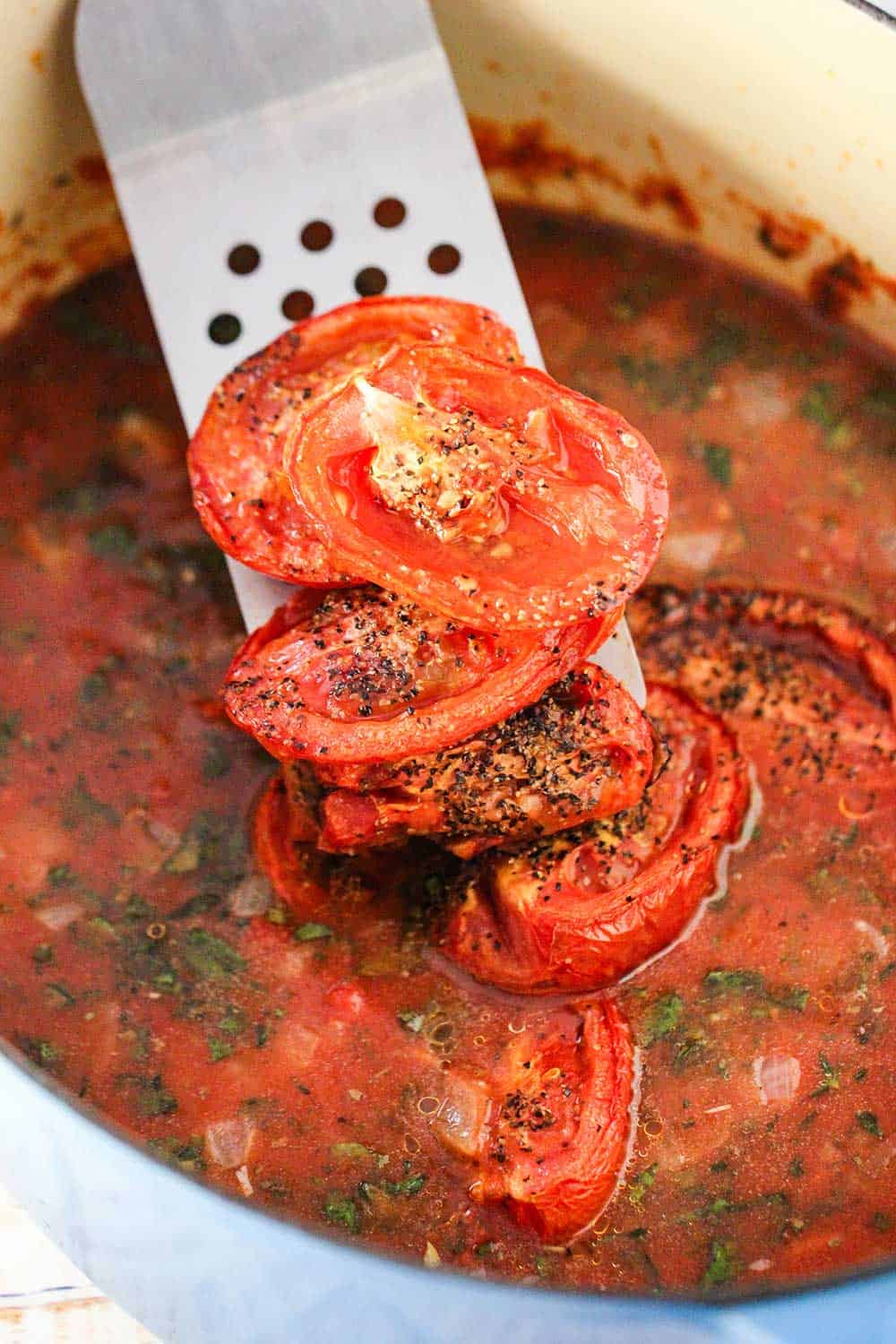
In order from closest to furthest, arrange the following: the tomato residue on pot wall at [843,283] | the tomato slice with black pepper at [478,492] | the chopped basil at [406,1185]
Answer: the tomato slice with black pepper at [478,492] → the chopped basil at [406,1185] → the tomato residue on pot wall at [843,283]

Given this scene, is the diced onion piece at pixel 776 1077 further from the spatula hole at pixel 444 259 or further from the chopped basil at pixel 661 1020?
the spatula hole at pixel 444 259

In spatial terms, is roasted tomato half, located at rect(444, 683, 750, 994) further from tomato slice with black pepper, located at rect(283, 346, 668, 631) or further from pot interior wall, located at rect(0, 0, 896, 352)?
pot interior wall, located at rect(0, 0, 896, 352)

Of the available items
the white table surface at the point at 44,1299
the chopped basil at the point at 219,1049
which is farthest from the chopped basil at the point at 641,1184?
the white table surface at the point at 44,1299

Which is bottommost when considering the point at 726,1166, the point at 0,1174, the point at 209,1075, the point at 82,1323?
the point at 82,1323

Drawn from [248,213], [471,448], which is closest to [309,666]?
[471,448]

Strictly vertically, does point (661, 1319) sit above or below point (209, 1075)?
above

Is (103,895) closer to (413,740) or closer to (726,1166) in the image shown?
(413,740)

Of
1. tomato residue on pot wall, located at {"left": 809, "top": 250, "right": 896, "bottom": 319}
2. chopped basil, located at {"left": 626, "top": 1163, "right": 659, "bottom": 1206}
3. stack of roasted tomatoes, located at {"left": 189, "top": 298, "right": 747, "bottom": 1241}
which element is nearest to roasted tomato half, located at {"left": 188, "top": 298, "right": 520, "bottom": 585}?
stack of roasted tomatoes, located at {"left": 189, "top": 298, "right": 747, "bottom": 1241}
